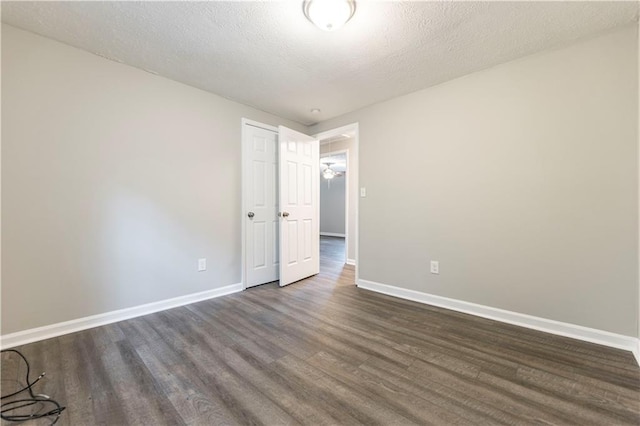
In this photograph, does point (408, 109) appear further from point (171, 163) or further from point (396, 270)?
point (171, 163)

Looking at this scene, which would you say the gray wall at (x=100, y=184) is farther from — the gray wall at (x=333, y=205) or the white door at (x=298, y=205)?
the gray wall at (x=333, y=205)

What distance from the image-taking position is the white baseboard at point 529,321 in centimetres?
184

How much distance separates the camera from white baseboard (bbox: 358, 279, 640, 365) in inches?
72.6

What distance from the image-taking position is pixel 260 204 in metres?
3.38

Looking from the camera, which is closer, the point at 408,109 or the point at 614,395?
the point at 614,395

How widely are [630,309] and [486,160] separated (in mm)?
1445

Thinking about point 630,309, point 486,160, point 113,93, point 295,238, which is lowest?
point 630,309

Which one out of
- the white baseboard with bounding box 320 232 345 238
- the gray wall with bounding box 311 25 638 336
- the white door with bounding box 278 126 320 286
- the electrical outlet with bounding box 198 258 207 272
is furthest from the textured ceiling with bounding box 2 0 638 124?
the white baseboard with bounding box 320 232 345 238

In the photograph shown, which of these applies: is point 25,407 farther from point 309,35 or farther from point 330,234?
point 330,234

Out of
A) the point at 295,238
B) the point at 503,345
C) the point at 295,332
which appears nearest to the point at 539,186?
the point at 503,345

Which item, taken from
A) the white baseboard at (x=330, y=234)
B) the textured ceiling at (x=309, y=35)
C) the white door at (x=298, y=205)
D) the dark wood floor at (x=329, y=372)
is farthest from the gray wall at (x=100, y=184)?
the white baseboard at (x=330, y=234)

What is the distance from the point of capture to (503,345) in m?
1.89

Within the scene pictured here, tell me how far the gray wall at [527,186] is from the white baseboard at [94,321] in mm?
2195

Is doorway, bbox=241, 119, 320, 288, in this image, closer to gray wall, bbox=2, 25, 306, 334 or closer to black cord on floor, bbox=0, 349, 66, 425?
gray wall, bbox=2, 25, 306, 334
